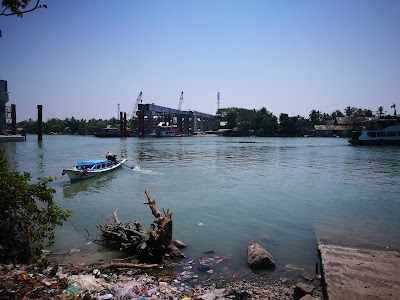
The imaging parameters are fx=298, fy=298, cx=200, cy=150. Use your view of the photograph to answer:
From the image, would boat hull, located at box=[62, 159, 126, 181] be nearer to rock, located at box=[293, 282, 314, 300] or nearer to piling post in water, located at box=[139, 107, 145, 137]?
rock, located at box=[293, 282, 314, 300]

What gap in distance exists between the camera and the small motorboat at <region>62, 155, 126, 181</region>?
23.4 m

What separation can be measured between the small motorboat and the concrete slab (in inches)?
783

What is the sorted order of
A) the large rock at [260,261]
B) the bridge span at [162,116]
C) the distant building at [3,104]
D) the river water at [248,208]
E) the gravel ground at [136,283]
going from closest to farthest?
the gravel ground at [136,283], the large rock at [260,261], the river water at [248,208], the distant building at [3,104], the bridge span at [162,116]

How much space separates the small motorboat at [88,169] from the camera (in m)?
23.4

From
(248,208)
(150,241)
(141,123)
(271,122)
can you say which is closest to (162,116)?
(141,123)

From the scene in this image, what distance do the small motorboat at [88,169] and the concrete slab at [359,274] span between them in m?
19.9

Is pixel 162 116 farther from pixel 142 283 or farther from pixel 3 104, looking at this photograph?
pixel 142 283

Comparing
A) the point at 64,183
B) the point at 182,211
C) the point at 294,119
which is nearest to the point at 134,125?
the point at 294,119

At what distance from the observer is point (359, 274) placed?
274 inches

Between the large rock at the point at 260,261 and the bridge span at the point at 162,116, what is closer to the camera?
the large rock at the point at 260,261

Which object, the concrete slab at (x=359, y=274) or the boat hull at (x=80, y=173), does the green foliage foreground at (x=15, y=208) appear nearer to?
the concrete slab at (x=359, y=274)

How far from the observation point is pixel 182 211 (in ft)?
49.4

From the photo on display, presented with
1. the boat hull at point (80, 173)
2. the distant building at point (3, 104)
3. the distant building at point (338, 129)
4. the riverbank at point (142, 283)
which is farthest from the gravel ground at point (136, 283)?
the distant building at point (338, 129)

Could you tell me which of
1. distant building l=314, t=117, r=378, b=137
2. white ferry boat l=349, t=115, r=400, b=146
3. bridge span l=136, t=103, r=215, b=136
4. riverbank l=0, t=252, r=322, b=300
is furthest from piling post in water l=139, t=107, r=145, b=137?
riverbank l=0, t=252, r=322, b=300
